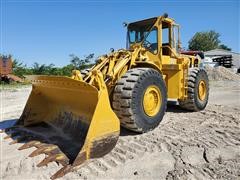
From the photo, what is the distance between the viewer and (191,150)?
164 inches

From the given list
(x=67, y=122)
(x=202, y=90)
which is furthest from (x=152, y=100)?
(x=202, y=90)

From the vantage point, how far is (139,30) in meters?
6.41

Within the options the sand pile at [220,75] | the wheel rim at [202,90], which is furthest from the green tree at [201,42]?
the wheel rim at [202,90]

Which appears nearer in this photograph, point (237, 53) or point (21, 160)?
point (21, 160)

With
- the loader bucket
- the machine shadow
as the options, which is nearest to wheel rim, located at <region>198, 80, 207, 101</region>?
the loader bucket

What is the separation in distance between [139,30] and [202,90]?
239cm

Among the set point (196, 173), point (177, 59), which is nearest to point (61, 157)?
point (196, 173)

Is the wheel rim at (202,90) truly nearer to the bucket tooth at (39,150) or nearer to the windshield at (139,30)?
the windshield at (139,30)

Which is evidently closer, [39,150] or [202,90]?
[39,150]

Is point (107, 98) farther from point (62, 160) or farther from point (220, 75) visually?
point (220, 75)

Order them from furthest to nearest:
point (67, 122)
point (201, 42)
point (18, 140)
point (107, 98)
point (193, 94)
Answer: point (201, 42) → point (193, 94) → point (67, 122) → point (18, 140) → point (107, 98)

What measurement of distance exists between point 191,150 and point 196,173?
2.56 feet

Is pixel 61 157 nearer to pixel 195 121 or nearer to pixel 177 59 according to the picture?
pixel 195 121

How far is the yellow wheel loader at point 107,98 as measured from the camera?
3.94 meters
